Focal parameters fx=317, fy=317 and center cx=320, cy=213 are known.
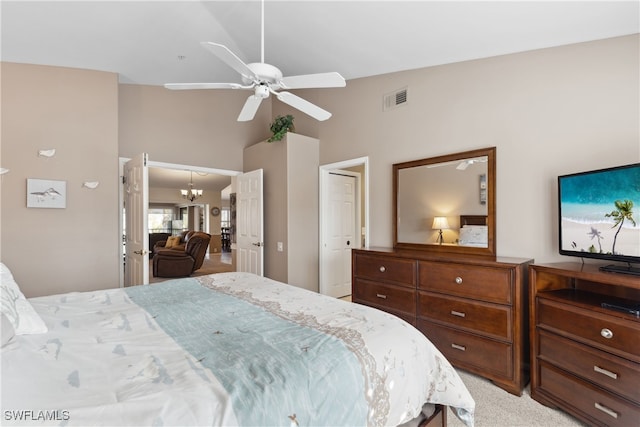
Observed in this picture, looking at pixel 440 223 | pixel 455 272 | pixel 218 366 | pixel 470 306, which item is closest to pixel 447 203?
pixel 440 223

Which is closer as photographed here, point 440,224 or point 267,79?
point 267,79

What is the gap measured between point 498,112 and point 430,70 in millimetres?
898

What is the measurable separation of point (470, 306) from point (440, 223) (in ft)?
3.12

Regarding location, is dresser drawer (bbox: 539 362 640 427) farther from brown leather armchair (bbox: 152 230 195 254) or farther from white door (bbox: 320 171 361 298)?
brown leather armchair (bbox: 152 230 195 254)

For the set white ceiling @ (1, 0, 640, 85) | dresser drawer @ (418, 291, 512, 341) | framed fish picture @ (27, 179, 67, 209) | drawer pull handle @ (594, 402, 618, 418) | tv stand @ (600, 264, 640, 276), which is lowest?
drawer pull handle @ (594, 402, 618, 418)

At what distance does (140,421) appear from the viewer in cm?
86

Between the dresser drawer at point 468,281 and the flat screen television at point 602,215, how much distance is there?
1.74 ft

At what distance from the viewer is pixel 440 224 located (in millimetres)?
3264

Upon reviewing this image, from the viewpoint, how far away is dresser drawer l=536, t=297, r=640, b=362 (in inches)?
68.9

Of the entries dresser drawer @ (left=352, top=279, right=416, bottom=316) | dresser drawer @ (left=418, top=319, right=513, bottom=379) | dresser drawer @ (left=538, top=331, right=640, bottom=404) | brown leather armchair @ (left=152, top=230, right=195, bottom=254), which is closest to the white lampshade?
dresser drawer @ (left=352, top=279, right=416, bottom=316)

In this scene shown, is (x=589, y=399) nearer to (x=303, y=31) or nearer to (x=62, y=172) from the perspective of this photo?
(x=303, y=31)

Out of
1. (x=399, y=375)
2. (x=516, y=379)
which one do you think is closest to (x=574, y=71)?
(x=516, y=379)

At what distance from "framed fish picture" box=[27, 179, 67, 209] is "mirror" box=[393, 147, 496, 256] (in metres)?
3.70

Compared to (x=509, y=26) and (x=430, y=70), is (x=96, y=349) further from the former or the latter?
(x=430, y=70)
